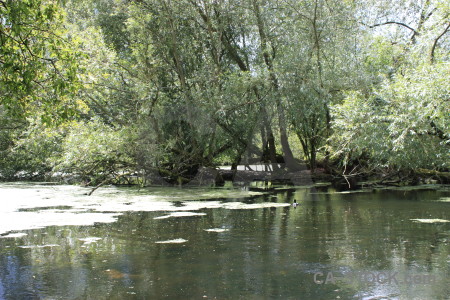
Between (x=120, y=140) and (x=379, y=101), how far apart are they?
7.38m

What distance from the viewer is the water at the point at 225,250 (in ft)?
14.0

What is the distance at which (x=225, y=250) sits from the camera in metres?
5.89

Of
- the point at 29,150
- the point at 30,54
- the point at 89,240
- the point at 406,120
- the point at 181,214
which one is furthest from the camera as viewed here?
the point at 29,150

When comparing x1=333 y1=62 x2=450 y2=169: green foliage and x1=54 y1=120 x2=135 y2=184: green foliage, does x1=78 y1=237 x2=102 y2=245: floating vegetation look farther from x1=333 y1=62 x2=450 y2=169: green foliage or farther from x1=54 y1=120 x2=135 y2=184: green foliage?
x1=333 y1=62 x2=450 y2=169: green foliage

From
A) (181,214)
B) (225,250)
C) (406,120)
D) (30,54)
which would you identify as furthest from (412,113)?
(30,54)

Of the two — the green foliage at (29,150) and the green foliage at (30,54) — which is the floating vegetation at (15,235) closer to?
the green foliage at (30,54)

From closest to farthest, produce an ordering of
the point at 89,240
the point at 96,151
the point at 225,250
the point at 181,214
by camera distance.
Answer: the point at 225,250, the point at 89,240, the point at 181,214, the point at 96,151

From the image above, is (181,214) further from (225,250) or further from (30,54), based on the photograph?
(30,54)

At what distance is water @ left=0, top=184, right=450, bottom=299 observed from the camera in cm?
428

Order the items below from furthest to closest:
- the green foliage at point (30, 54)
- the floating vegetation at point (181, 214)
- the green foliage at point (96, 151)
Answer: the green foliage at point (96, 151), the floating vegetation at point (181, 214), the green foliage at point (30, 54)

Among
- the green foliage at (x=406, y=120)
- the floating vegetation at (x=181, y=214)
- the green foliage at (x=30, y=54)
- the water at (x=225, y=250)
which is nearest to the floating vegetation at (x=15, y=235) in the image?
the water at (x=225, y=250)

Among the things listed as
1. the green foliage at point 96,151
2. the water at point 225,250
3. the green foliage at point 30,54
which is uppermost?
the green foliage at point 30,54

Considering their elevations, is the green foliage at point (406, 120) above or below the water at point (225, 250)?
above

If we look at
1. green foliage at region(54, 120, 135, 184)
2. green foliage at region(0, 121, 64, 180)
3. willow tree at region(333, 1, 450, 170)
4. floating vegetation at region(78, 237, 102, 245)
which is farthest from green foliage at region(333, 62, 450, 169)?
green foliage at region(0, 121, 64, 180)
